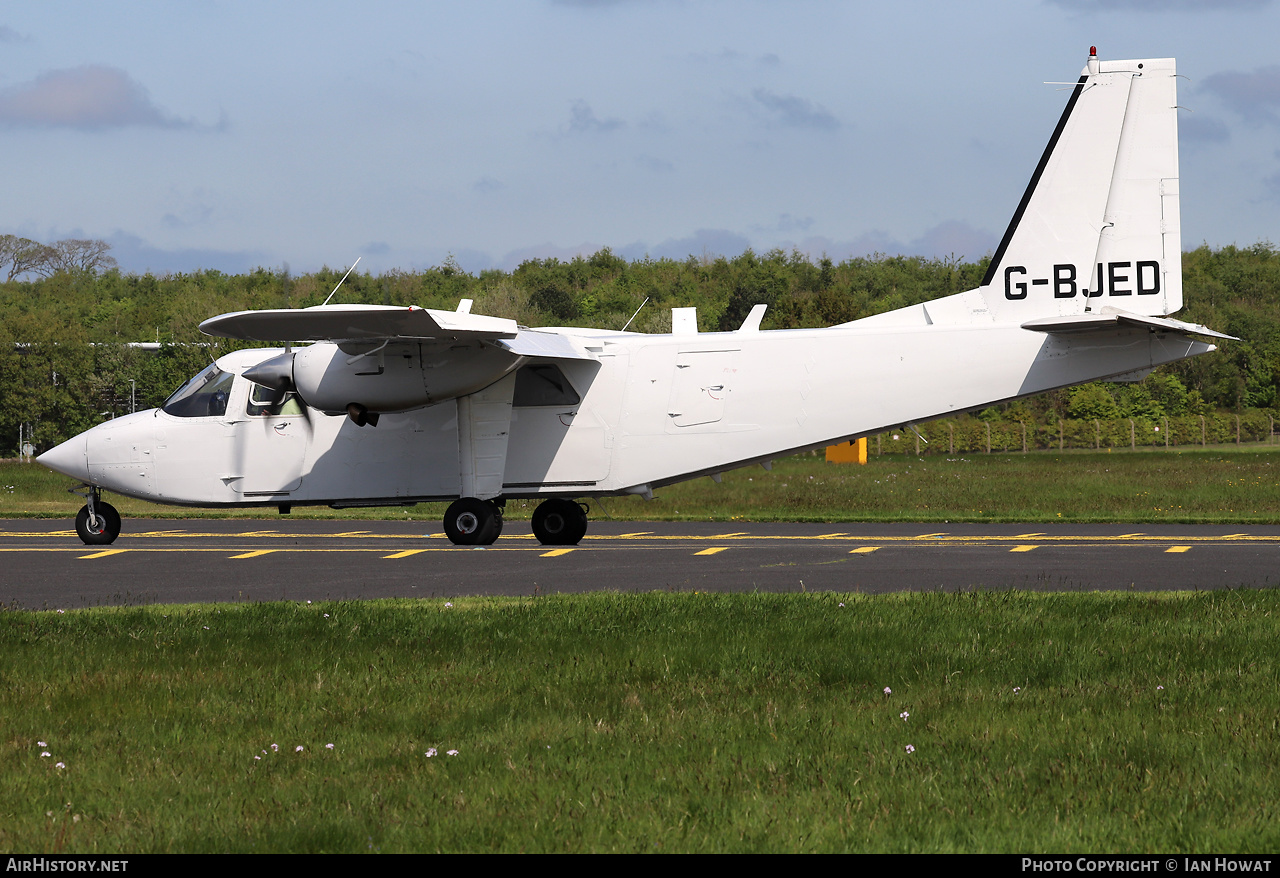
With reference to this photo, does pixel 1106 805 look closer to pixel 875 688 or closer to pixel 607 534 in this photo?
pixel 875 688

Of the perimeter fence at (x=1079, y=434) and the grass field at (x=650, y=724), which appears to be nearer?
the grass field at (x=650, y=724)

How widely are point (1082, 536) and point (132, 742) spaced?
17377 millimetres

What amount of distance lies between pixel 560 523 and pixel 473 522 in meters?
1.64

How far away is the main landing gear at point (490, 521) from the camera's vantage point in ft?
60.4

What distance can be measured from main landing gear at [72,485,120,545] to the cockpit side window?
126 inches

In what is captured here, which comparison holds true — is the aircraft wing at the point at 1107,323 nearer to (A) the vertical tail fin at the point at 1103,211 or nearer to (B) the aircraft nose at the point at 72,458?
(A) the vertical tail fin at the point at 1103,211

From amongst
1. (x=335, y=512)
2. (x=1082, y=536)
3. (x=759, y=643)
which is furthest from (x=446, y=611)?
(x=335, y=512)

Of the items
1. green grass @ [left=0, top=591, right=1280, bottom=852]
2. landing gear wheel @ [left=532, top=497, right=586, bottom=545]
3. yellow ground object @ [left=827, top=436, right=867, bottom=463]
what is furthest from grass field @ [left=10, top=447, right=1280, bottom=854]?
yellow ground object @ [left=827, top=436, right=867, bottom=463]

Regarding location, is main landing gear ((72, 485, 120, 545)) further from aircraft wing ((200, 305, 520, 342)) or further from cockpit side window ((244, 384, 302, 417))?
aircraft wing ((200, 305, 520, 342))

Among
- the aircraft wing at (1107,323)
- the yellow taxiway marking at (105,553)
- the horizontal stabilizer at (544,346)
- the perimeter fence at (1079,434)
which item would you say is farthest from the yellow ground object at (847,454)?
the yellow taxiway marking at (105,553)

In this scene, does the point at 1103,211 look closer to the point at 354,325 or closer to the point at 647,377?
the point at 647,377

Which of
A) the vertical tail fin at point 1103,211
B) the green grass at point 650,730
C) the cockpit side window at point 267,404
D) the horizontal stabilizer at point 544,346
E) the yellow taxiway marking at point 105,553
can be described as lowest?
the green grass at point 650,730

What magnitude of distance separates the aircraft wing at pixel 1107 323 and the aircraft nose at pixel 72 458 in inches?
569

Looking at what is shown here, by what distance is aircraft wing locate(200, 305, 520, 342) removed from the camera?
51.3 ft
